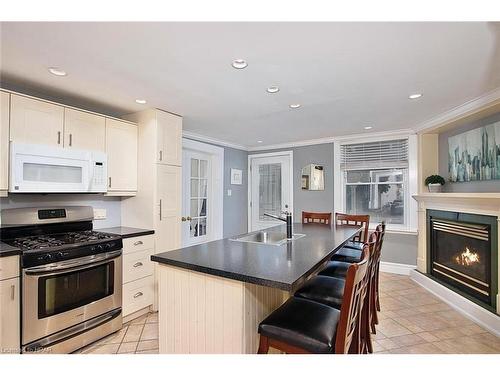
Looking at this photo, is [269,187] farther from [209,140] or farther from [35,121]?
[35,121]

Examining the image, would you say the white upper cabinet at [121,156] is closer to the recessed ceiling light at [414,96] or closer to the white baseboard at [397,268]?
the recessed ceiling light at [414,96]

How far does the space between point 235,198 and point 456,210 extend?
3.44 meters

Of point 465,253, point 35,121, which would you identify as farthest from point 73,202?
point 465,253

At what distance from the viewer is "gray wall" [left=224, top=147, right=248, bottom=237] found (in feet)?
16.2

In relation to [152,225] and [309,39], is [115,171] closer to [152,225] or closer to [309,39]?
[152,225]

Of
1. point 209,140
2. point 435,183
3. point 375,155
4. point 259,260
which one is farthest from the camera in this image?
point 209,140

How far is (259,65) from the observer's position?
195 cm

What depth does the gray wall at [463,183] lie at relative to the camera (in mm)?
2869

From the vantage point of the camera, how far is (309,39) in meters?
1.61

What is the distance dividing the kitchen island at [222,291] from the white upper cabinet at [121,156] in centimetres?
154

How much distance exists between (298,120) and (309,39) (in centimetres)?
191

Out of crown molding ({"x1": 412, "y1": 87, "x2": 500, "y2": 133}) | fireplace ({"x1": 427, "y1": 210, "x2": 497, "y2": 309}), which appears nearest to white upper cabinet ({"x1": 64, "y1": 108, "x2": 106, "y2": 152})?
crown molding ({"x1": 412, "y1": 87, "x2": 500, "y2": 133})

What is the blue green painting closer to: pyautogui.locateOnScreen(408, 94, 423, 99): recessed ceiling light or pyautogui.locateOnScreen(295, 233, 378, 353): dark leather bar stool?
pyautogui.locateOnScreen(408, 94, 423, 99): recessed ceiling light

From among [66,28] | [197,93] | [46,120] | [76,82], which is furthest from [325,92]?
[46,120]
